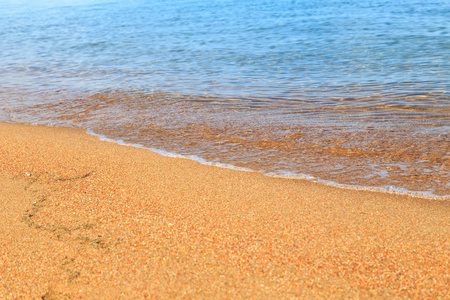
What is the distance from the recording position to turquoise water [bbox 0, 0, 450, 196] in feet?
14.6

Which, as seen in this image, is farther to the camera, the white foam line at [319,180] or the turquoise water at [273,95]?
the turquoise water at [273,95]

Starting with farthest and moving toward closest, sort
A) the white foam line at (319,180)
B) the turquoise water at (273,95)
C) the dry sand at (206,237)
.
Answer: the turquoise water at (273,95) → the white foam line at (319,180) → the dry sand at (206,237)

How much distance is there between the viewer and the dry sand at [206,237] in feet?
7.37

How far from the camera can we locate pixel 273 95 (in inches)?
286

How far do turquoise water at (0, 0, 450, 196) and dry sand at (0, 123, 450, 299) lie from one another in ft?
2.34

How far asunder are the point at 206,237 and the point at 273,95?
4888 millimetres

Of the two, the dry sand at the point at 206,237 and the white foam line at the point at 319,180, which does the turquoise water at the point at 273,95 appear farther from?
the dry sand at the point at 206,237

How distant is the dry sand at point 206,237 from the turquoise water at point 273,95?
714 mm

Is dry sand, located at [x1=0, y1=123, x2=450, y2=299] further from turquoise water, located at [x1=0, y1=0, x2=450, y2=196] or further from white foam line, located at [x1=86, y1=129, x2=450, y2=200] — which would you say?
turquoise water, located at [x1=0, y1=0, x2=450, y2=196]

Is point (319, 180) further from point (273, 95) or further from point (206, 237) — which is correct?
point (273, 95)

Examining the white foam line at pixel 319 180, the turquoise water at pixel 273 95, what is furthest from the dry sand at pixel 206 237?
the turquoise water at pixel 273 95

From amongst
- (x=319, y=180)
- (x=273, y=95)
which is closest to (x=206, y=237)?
(x=319, y=180)

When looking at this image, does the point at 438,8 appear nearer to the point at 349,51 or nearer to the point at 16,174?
the point at 349,51

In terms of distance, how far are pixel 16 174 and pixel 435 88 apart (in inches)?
251
